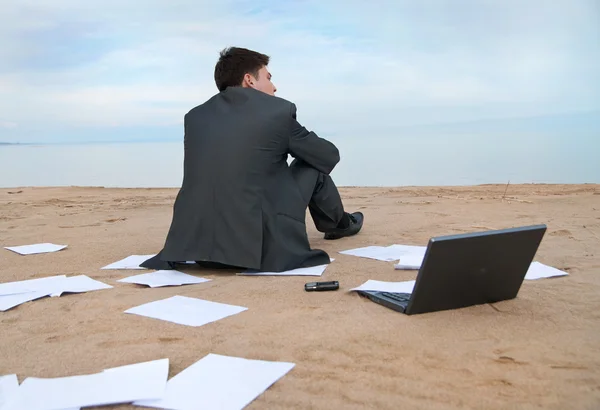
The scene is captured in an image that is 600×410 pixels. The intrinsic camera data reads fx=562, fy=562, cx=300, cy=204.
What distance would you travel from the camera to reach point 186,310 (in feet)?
7.79

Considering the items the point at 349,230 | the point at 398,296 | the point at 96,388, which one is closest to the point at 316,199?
the point at 349,230

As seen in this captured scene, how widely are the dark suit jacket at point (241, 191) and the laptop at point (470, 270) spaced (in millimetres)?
924

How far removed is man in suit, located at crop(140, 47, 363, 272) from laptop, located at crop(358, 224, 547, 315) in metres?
0.93

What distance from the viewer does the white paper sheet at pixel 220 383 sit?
152 centimetres

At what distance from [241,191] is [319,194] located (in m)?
0.75

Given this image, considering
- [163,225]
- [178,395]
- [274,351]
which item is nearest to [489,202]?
[163,225]

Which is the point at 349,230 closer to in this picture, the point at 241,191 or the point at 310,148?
the point at 310,148

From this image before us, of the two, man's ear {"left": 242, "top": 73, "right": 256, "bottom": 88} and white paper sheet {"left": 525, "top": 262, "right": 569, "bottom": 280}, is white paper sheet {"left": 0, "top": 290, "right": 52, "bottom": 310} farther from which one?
white paper sheet {"left": 525, "top": 262, "right": 569, "bottom": 280}

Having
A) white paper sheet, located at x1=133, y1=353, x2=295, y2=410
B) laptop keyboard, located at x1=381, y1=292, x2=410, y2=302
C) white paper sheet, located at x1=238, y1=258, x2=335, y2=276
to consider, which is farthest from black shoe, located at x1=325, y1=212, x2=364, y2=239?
white paper sheet, located at x1=133, y1=353, x2=295, y2=410

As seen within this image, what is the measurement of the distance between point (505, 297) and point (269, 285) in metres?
1.11

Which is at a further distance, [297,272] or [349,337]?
[297,272]

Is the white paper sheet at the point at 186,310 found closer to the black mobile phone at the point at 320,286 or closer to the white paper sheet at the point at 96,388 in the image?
the black mobile phone at the point at 320,286

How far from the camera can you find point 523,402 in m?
1.46

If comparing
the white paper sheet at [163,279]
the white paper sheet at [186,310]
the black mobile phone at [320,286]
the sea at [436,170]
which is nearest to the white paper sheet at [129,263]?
the white paper sheet at [163,279]
